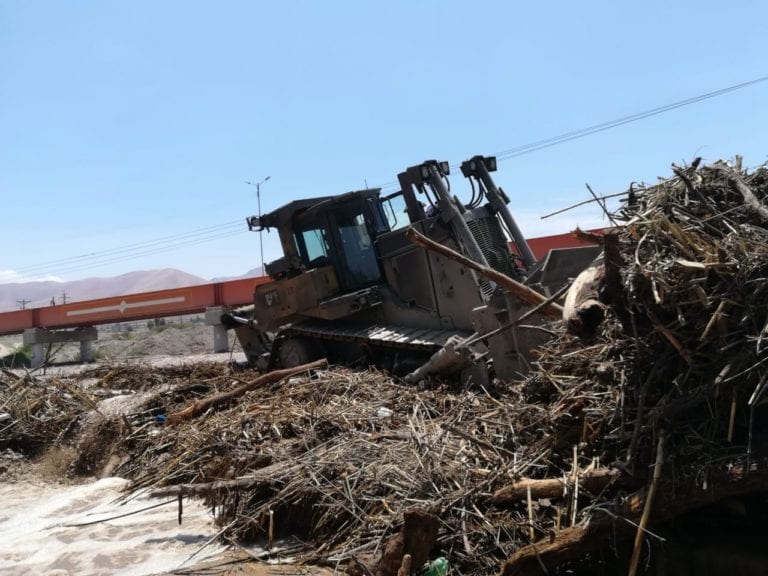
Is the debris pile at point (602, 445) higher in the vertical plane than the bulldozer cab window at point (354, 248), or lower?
lower

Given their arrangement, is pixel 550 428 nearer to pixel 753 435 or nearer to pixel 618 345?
pixel 618 345

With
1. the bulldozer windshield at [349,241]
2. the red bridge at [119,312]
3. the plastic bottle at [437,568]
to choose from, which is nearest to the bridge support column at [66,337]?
the red bridge at [119,312]

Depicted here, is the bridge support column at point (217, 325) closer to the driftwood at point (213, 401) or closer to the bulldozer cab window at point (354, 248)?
the bulldozer cab window at point (354, 248)

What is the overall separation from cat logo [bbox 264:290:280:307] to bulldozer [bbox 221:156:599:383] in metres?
0.02

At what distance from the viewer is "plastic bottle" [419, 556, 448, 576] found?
4.24 m

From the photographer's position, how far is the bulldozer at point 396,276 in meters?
9.90

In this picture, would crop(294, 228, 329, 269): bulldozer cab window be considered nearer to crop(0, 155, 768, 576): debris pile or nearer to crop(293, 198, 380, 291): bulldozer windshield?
crop(293, 198, 380, 291): bulldozer windshield

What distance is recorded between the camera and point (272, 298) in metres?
13.7

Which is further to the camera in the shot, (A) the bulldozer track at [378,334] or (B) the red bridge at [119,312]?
(B) the red bridge at [119,312]

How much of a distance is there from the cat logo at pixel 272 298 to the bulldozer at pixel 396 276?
0.06 ft

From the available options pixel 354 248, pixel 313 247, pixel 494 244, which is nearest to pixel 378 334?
pixel 354 248

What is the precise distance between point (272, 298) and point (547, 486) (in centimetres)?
993

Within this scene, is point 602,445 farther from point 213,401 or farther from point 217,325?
point 217,325

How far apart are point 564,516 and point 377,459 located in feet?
5.85
